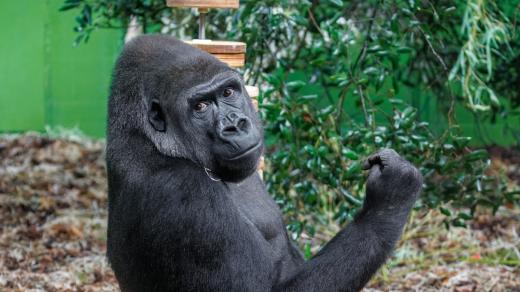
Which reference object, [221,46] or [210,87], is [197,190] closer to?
[210,87]

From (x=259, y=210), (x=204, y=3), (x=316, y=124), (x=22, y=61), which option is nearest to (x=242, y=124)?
(x=259, y=210)

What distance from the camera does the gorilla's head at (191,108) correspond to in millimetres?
3363

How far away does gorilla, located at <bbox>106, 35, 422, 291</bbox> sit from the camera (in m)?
3.31

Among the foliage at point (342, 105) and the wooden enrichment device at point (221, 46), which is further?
the foliage at point (342, 105)

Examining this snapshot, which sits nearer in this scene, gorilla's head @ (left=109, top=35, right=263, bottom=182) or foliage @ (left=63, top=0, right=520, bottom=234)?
gorilla's head @ (left=109, top=35, right=263, bottom=182)

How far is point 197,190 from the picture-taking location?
3.32 metres

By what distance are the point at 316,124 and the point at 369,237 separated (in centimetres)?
184

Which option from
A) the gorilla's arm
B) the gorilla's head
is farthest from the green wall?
the gorilla's arm

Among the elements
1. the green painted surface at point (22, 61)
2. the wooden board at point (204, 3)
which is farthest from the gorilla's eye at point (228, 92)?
the green painted surface at point (22, 61)

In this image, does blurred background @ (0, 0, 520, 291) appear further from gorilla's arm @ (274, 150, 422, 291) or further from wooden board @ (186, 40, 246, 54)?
gorilla's arm @ (274, 150, 422, 291)

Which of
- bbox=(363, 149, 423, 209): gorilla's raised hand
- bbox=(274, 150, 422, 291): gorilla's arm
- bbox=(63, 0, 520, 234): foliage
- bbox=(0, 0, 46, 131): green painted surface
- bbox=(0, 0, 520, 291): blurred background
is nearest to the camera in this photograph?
bbox=(274, 150, 422, 291): gorilla's arm

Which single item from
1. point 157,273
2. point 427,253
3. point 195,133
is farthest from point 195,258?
point 427,253

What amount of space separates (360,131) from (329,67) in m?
0.79

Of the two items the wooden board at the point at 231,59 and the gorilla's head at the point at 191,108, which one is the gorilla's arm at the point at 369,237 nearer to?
the gorilla's head at the point at 191,108
